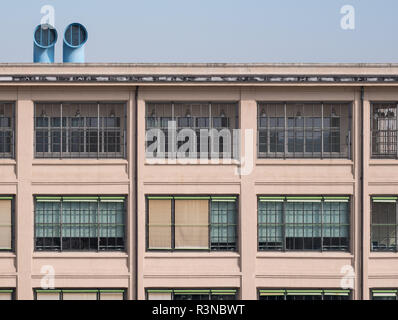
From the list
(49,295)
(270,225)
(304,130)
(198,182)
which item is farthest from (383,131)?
(49,295)

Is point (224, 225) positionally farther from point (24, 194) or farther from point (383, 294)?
point (24, 194)

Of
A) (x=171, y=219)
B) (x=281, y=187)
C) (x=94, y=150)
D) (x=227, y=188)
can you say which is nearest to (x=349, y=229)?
(x=281, y=187)

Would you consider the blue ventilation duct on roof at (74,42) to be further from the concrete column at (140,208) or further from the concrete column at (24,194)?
the concrete column at (140,208)

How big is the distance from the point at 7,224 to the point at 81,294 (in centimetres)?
439

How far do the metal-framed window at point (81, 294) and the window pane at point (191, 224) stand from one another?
3259 millimetres

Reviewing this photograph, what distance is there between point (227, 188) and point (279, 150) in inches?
112

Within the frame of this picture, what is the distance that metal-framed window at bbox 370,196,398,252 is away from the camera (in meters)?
26.2

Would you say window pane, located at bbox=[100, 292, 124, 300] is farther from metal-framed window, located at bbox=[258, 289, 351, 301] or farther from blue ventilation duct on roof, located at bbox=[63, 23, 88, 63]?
blue ventilation duct on roof, located at bbox=[63, 23, 88, 63]

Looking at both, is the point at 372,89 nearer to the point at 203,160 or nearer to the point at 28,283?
the point at 203,160

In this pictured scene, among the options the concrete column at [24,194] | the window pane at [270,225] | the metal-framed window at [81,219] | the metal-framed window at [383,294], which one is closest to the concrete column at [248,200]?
the window pane at [270,225]

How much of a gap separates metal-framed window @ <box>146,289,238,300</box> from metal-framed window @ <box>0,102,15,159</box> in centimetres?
854

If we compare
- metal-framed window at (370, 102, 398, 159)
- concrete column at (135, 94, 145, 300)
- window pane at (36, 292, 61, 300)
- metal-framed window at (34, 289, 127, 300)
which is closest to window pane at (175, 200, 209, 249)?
concrete column at (135, 94, 145, 300)

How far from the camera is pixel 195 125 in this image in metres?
26.4

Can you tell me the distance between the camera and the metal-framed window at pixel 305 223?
85.9ft
